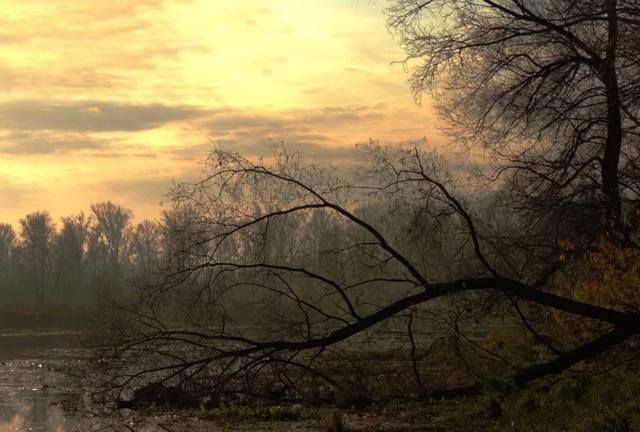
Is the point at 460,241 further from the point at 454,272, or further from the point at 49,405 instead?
the point at 49,405

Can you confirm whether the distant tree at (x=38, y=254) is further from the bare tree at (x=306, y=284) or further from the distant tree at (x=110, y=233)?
the bare tree at (x=306, y=284)

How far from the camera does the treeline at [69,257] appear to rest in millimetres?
73938

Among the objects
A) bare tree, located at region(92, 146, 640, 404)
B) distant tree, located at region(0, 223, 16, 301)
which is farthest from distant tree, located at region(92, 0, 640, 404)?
distant tree, located at region(0, 223, 16, 301)

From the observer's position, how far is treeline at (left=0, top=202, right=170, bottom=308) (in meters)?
73.9

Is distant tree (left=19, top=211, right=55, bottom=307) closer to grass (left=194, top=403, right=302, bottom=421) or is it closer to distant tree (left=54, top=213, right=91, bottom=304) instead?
distant tree (left=54, top=213, right=91, bottom=304)

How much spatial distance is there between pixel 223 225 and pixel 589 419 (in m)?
5.86

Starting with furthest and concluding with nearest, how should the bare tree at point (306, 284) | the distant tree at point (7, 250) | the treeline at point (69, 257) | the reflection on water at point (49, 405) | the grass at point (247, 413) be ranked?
the distant tree at point (7, 250), the treeline at point (69, 257), the grass at point (247, 413), the reflection on water at point (49, 405), the bare tree at point (306, 284)

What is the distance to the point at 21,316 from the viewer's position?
190 ft

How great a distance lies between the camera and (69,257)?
80000mm

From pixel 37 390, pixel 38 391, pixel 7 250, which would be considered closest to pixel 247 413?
pixel 38 391

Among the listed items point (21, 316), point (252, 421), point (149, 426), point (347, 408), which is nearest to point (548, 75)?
point (347, 408)

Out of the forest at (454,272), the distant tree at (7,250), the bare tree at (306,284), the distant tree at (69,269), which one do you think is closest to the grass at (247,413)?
the forest at (454,272)

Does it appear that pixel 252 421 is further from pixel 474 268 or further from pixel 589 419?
pixel 589 419

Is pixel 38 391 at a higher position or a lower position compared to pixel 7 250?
lower
